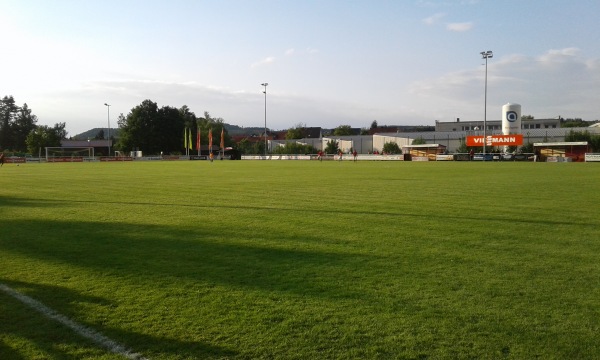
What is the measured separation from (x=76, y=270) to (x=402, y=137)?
3984 inches

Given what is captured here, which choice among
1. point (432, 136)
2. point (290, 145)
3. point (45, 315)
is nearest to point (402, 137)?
point (432, 136)

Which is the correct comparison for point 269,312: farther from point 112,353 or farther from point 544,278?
point 544,278

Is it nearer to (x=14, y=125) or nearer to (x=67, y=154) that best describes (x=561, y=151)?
(x=67, y=154)

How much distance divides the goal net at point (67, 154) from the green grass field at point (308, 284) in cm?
7775

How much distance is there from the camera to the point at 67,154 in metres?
100

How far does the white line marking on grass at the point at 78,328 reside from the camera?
444 cm

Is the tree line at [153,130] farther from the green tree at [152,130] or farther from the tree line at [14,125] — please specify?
the tree line at [14,125]

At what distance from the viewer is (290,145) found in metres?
106

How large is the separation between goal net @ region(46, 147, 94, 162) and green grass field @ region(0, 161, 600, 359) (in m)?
77.8

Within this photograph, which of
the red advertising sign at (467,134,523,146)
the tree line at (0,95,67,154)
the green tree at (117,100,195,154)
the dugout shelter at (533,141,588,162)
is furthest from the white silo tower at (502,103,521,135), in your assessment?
the tree line at (0,95,67,154)

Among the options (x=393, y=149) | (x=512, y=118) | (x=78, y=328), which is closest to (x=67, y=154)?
(x=393, y=149)

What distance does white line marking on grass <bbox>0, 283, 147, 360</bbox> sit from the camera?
4.44m

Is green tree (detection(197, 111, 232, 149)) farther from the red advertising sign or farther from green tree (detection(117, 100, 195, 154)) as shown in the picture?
the red advertising sign

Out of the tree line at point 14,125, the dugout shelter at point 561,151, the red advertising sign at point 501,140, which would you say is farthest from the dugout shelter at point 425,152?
the tree line at point 14,125
